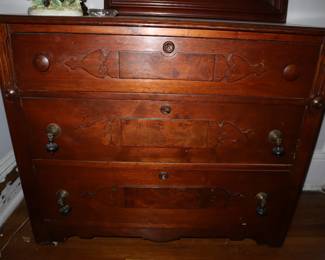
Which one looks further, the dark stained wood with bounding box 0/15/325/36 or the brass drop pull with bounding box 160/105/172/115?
the brass drop pull with bounding box 160/105/172/115

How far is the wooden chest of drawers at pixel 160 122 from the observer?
0.85 meters

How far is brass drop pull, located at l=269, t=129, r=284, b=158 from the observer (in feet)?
3.23

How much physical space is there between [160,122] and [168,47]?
275 mm

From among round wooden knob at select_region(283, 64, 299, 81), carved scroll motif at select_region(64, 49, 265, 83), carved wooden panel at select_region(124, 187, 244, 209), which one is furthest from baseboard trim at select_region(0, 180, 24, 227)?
round wooden knob at select_region(283, 64, 299, 81)

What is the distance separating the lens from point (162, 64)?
Answer: 0.88 metres

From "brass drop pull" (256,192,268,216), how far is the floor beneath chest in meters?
0.30

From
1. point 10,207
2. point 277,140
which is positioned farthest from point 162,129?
point 10,207

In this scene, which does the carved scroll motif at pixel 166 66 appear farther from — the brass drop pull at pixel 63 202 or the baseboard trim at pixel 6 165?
the baseboard trim at pixel 6 165

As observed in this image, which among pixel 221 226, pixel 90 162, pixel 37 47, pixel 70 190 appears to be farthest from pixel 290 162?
pixel 37 47

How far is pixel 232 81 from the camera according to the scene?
0.91 m

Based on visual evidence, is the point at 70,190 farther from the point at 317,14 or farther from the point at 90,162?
the point at 317,14

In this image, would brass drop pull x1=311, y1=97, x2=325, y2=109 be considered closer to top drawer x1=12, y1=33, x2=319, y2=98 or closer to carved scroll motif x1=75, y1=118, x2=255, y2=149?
top drawer x1=12, y1=33, x2=319, y2=98

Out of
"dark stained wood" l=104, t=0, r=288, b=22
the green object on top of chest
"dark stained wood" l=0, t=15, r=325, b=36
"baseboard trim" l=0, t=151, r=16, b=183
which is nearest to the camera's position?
"dark stained wood" l=0, t=15, r=325, b=36

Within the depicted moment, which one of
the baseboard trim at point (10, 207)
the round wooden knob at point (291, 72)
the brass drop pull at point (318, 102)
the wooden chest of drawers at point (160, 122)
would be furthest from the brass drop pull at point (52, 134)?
the brass drop pull at point (318, 102)
